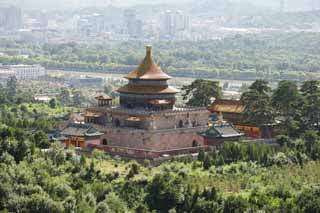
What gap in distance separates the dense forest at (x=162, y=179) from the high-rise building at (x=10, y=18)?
13982 cm

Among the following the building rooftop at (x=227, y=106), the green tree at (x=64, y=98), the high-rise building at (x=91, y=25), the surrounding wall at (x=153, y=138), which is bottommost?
the high-rise building at (x=91, y=25)

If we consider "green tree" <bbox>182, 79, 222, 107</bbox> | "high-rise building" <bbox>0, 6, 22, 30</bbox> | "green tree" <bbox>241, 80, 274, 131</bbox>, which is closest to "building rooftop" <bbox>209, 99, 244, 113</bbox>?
"green tree" <bbox>182, 79, 222, 107</bbox>

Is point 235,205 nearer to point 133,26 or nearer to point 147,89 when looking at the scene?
point 147,89

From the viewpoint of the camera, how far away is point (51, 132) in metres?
45.6

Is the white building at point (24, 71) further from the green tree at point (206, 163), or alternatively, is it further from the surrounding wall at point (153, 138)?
the green tree at point (206, 163)

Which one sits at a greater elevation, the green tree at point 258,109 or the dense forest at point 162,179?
the green tree at point 258,109

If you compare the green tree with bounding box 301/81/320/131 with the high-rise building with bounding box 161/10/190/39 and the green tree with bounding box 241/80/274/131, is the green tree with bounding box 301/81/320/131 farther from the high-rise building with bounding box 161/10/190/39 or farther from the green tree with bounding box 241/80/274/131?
the high-rise building with bounding box 161/10/190/39

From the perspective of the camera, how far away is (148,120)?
4459cm

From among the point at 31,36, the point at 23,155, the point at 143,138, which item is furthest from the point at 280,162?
the point at 31,36

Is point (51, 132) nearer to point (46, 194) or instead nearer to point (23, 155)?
point (23, 155)

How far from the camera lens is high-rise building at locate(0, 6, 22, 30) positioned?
184m

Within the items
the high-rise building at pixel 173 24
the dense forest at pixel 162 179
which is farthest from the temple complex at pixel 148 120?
the high-rise building at pixel 173 24

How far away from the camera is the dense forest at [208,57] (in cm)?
10569

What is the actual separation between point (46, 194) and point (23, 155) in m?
4.19
